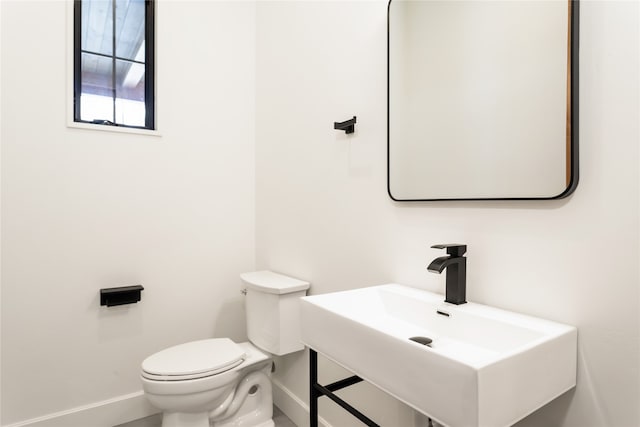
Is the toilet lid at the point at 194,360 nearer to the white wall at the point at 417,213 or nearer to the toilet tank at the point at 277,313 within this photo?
the toilet tank at the point at 277,313

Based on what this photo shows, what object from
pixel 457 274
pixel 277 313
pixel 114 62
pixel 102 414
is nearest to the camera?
pixel 457 274

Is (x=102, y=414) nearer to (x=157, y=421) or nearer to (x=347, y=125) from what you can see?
(x=157, y=421)

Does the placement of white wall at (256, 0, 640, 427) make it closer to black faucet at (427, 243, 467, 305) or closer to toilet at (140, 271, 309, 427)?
black faucet at (427, 243, 467, 305)

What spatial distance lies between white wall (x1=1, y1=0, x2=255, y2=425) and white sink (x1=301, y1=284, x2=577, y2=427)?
1308 millimetres

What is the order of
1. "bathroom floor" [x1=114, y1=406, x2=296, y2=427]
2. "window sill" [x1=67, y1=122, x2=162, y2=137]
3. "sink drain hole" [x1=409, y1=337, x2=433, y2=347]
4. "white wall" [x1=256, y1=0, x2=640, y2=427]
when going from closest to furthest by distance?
"white wall" [x1=256, y1=0, x2=640, y2=427], "sink drain hole" [x1=409, y1=337, x2=433, y2=347], "window sill" [x1=67, y1=122, x2=162, y2=137], "bathroom floor" [x1=114, y1=406, x2=296, y2=427]

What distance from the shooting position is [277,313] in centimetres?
190

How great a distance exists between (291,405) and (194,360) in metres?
0.69

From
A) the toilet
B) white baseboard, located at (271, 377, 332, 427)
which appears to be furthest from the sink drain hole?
white baseboard, located at (271, 377, 332, 427)

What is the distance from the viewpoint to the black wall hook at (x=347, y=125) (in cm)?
163

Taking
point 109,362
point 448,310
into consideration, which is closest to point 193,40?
point 109,362

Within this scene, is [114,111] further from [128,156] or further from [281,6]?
[281,6]

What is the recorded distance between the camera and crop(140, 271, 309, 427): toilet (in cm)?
166

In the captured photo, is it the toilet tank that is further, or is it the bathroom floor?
the bathroom floor

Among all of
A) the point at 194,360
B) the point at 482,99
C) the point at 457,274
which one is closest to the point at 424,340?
the point at 457,274
